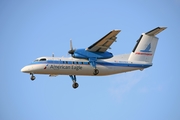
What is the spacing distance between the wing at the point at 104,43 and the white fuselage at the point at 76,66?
96 centimetres

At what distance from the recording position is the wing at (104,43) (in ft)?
78.6

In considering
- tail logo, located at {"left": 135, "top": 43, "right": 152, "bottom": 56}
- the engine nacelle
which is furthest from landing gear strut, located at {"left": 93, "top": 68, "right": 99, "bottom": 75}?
tail logo, located at {"left": 135, "top": 43, "right": 152, "bottom": 56}

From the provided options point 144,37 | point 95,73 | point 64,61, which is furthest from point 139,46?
point 64,61

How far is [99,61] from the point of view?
26.2 m

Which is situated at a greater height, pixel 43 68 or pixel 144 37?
pixel 144 37

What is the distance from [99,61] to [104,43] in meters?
1.72

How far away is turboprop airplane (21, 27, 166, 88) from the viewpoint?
24.9 m

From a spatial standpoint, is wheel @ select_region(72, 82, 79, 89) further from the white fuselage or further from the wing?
the wing

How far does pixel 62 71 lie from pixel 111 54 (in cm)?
389

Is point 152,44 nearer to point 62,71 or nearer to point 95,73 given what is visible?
point 95,73

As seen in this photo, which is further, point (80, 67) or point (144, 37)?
point (144, 37)

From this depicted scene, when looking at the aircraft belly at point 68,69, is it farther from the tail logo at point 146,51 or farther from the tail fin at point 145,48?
the tail logo at point 146,51

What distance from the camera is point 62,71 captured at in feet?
82.6

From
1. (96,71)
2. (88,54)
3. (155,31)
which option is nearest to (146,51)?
(155,31)
